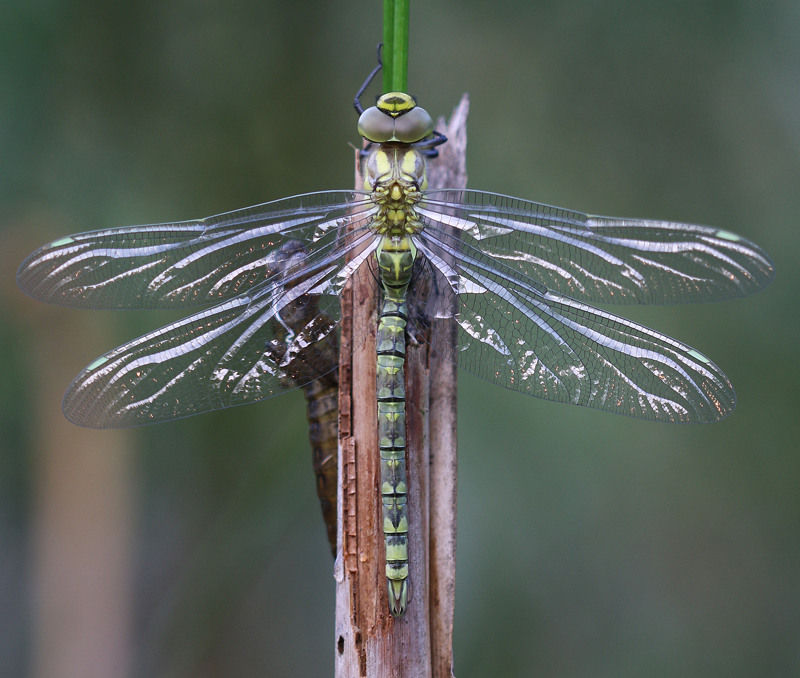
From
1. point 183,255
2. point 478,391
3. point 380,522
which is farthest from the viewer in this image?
point 478,391

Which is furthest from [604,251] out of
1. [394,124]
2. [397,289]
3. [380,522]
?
[380,522]

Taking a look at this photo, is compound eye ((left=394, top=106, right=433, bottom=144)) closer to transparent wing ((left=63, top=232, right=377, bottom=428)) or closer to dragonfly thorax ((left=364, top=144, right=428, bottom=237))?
dragonfly thorax ((left=364, top=144, right=428, bottom=237))

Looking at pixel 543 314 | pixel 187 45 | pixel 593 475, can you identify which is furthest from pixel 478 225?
pixel 187 45

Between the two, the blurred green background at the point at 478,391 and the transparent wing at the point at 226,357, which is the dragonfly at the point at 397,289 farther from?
the blurred green background at the point at 478,391

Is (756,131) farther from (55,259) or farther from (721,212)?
(55,259)

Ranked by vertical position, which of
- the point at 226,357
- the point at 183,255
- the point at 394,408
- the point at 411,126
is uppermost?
the point at 411,126

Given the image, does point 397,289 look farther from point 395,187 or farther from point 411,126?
point 411,126
